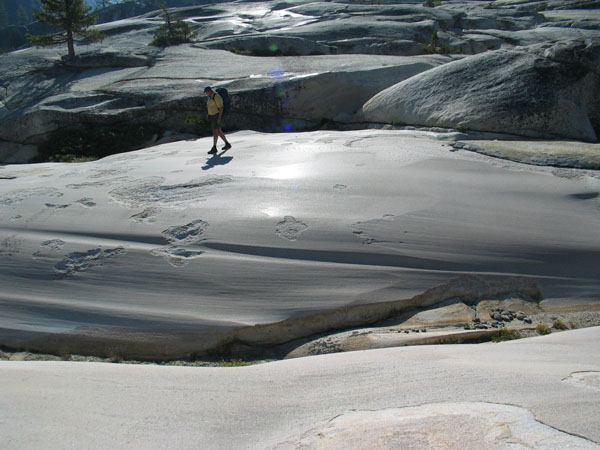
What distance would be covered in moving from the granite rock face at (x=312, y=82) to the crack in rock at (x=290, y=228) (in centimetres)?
422

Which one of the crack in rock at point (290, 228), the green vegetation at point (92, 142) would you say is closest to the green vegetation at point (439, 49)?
the green vegetation at point (92, 142)

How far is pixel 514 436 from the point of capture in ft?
4.96

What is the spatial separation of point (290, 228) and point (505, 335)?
2127 millimetres

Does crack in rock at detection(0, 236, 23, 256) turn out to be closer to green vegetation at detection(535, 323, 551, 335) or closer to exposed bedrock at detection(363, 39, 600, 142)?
green vegetation at detection(535, 323, 551, 335)

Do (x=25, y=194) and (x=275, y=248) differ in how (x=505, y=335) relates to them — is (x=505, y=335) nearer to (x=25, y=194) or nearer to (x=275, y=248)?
(x=275, y=248)

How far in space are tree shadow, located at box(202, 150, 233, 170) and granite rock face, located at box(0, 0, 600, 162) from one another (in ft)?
11.8

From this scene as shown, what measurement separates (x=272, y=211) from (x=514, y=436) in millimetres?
3585

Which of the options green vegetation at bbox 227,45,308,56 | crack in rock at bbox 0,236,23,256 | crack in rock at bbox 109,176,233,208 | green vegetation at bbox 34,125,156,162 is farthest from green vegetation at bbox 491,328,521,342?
green vegetation at bbox 227,45,308,56

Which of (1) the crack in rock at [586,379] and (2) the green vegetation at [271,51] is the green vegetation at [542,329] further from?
(2) the green vegetation at [271,51]

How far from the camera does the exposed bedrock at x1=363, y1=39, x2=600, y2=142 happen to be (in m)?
7.42

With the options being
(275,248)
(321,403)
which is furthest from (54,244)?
(321,403)

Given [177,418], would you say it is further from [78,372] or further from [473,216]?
[473,216]

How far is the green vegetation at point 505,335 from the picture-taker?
11.4 feet

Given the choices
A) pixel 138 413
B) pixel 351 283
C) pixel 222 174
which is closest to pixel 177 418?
pixel 138 413
